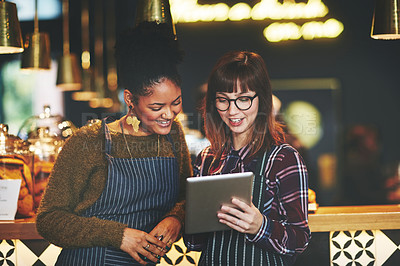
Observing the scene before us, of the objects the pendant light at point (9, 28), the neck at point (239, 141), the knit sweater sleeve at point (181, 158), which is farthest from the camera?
the pendant light at point (9, 28)

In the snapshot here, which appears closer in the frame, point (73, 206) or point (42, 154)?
point (73, 206)

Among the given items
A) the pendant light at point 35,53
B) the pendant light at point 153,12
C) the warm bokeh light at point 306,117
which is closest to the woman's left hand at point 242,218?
the pendant light at point 153,12

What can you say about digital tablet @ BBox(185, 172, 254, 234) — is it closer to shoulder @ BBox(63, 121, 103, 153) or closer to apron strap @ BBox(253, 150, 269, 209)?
apron strap @ BBox(253, 150, 269, 209)

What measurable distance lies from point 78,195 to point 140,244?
31cm

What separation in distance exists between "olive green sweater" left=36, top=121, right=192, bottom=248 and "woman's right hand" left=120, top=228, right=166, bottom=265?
3 cm

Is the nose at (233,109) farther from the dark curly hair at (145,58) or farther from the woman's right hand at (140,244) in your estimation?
the woman's right hand at (140,244)

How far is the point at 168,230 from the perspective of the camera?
201 centimetres

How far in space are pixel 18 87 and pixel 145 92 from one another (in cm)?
708

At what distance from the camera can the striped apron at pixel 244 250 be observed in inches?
74.7

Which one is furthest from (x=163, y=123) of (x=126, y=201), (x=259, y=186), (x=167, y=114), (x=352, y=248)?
(x=352, y=248)

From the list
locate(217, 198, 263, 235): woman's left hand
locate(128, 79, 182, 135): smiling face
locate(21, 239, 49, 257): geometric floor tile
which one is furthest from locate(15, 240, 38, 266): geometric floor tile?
locate(217, 198, 263, 235): woman's left hand

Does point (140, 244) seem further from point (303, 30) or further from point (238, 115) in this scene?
point (303, 30)

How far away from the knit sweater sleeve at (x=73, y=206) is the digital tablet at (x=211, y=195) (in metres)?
0.34

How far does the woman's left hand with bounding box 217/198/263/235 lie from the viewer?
5.82 ft
